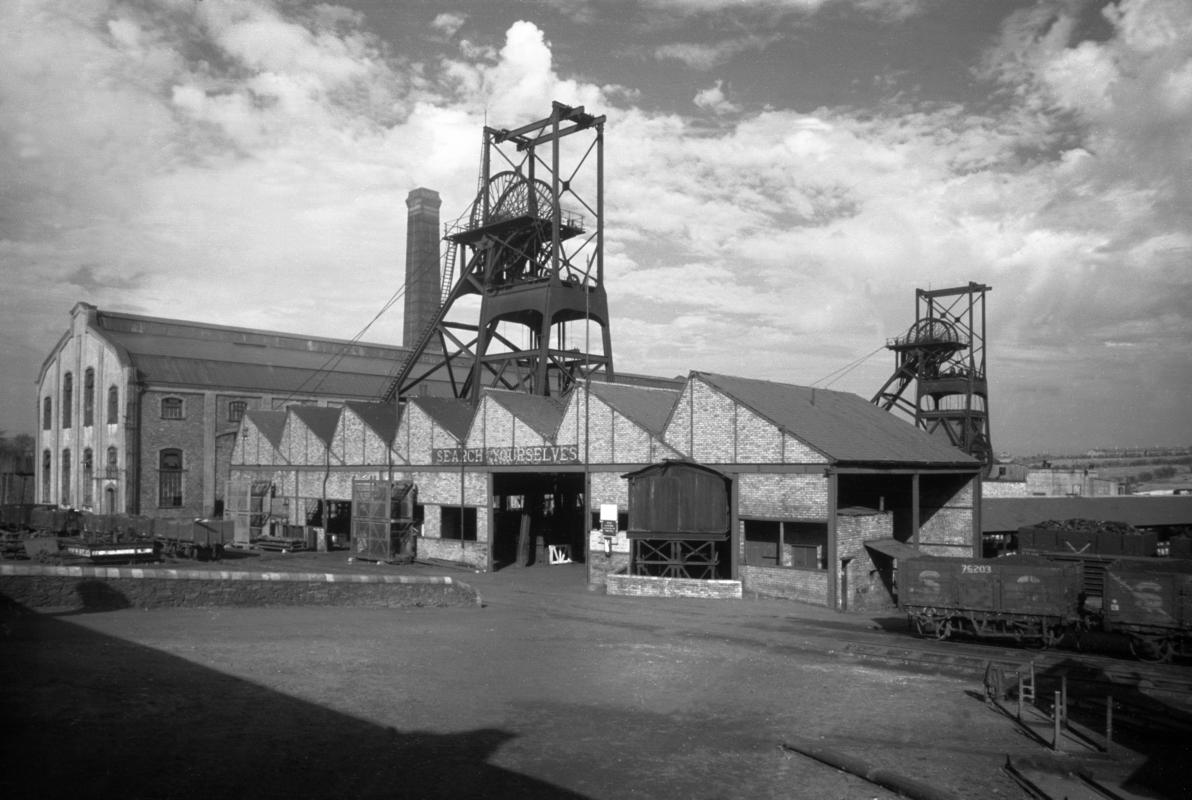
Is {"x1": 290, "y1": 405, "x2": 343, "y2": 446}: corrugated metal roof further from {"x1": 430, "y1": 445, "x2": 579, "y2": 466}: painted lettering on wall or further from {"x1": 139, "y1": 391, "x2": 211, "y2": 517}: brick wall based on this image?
{"x1": 430, "y1": 445, "x2": 579, "y2": 466}: painted lettering on wall

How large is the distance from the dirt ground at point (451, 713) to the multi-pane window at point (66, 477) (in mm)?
39198

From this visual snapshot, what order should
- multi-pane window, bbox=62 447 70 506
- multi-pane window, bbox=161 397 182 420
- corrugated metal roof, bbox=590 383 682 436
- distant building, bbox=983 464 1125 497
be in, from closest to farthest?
corrugated metal roof, bbox=590 383 682 436, multi-pane window, bbox=161 397 182 420, multi-pane window, bbox=62 447 70 506, distant building, bbox=983 464 1125 497

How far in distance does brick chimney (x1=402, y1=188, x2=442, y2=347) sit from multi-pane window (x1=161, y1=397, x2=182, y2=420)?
2195 centimetres

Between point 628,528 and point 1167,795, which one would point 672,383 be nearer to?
point 628,528

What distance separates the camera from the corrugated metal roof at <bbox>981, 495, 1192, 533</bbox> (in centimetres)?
4234

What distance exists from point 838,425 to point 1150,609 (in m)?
12.8

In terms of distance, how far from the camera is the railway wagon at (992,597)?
20.2m

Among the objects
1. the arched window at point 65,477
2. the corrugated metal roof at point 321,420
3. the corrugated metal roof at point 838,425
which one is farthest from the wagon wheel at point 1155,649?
the arched window at point 65,477

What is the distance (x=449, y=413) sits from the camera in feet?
129

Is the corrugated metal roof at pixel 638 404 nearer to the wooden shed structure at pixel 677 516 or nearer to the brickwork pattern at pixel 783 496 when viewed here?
the wooden shed structure at pixel 677 516

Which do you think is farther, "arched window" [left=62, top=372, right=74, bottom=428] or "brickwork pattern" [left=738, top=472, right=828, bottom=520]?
"arched window" [left=62, top=372, right=74, bottom=428]

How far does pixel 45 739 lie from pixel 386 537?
2650 cm

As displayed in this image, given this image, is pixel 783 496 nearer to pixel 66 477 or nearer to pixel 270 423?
pixel 270 423

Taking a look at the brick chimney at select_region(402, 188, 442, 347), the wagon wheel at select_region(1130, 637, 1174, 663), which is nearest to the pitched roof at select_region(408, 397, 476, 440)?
the wagon wheel at select_region(1130, 637, 1174, 663)
